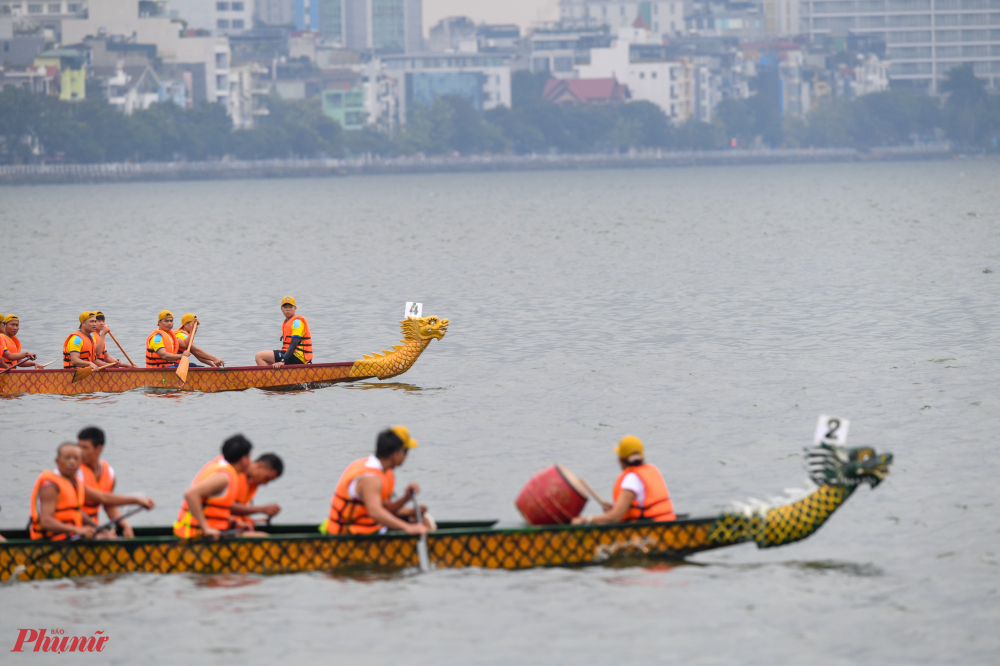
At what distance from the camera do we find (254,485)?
14.6m

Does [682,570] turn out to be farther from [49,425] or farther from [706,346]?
[706,346]

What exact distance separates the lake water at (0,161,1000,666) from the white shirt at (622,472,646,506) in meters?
0.88

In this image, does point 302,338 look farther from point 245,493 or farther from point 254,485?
point 254,485

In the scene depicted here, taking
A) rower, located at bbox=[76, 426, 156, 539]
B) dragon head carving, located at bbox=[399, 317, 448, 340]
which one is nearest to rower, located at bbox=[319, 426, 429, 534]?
rower, located at bbox=[76, 426, 156, 539]

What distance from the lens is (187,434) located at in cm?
2338

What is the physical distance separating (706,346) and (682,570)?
1868 cm

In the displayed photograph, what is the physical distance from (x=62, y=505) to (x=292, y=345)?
11784mm

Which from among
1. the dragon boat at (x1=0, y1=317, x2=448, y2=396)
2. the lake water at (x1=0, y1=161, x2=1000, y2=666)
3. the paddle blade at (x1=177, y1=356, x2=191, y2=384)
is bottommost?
the lake water at (x1=0, y1=161, x2=1000, y2=666)

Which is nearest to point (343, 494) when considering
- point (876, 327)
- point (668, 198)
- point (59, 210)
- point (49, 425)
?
point (49, 425)

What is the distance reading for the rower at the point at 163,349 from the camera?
84.3 feet

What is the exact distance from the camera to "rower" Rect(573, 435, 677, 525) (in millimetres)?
14492

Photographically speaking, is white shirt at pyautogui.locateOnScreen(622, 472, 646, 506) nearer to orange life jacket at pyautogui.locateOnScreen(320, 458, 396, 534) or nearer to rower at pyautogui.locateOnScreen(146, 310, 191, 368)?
orange life jacket at pyautogui.locateOnScreen(320, 458, 396, 534)

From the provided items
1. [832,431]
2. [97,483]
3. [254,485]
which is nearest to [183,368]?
[97,483]

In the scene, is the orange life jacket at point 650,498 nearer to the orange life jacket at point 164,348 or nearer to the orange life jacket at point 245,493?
the orange life jacket at point 245,493
